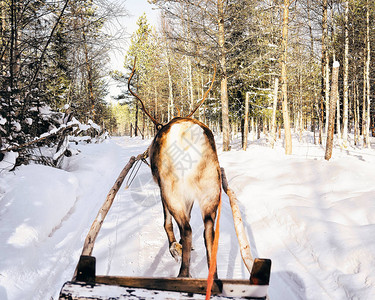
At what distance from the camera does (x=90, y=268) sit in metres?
1.59

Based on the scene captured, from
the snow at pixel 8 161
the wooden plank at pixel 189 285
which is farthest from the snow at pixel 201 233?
the wooden plank at pixel 189 285

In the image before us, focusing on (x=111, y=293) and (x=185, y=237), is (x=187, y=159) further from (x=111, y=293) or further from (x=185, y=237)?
(x=111, y=293)

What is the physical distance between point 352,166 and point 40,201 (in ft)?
23.2

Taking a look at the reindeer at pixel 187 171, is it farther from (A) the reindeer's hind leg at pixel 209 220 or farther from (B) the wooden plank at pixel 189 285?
(B) the wooden plank at pixel 189 285

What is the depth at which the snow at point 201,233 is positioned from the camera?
255 centimetres

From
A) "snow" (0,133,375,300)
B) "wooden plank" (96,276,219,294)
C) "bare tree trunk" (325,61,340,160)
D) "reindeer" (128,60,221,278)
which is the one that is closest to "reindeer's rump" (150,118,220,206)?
"reindeer" (128,60,221,278)

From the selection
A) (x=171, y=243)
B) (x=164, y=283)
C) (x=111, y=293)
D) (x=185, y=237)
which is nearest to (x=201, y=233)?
(x=171, y=243)

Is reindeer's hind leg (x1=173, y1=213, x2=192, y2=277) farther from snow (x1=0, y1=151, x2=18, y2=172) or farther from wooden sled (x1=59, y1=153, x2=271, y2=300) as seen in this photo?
snow (x1=0, y1=151, x2=18, y2=172)

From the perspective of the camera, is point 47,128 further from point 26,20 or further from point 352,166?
point 352,166

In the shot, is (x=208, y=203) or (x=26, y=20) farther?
(x=26, y=20)

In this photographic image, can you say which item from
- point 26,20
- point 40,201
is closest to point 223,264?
point 40,201

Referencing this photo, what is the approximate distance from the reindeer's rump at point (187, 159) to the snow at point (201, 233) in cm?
118

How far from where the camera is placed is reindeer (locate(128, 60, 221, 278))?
6.80 feet

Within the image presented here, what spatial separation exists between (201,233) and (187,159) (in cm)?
215
